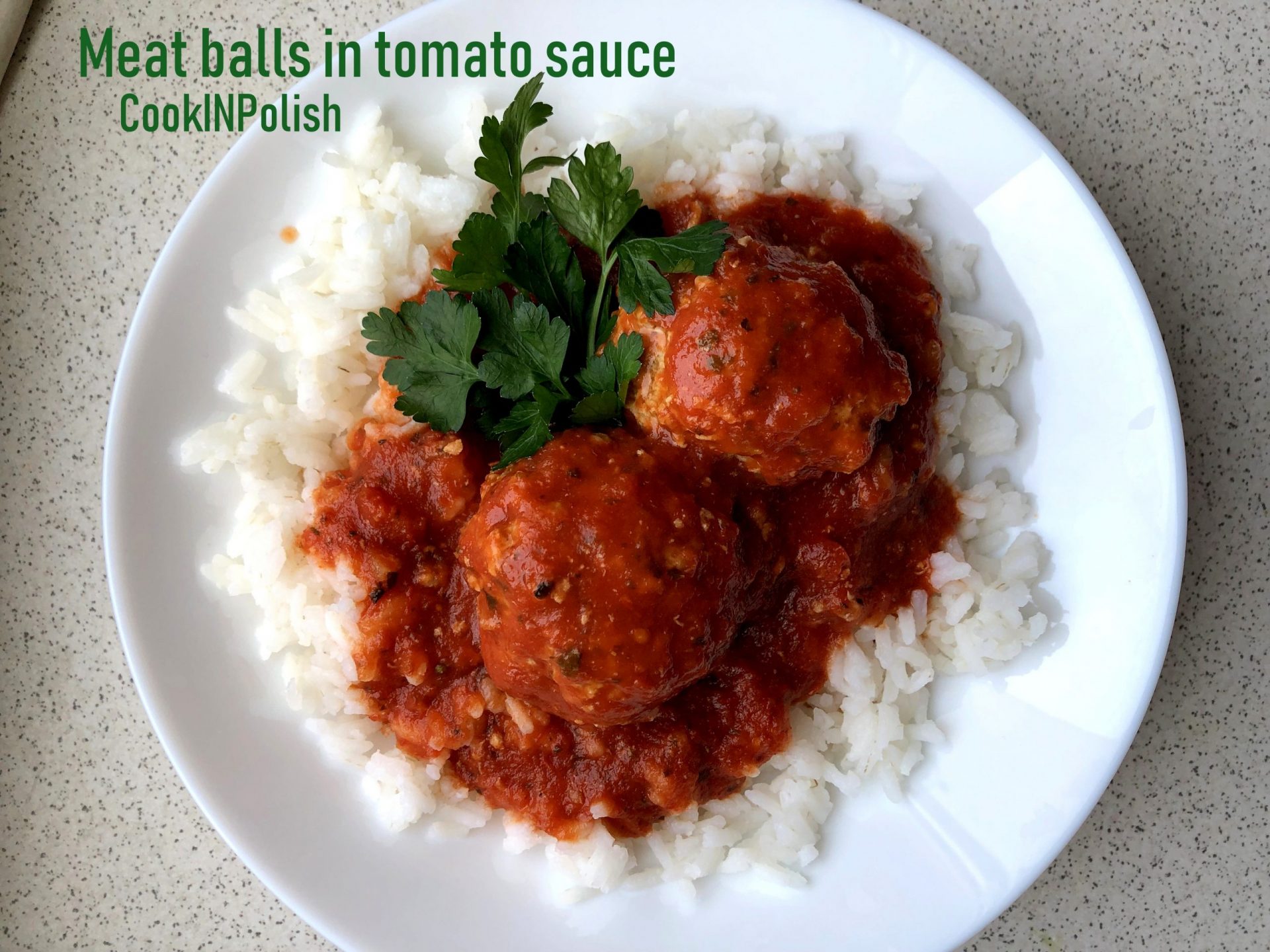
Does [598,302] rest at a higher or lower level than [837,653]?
higher

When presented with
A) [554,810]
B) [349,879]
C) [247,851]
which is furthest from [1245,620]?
[247,851]

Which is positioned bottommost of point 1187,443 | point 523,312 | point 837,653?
point 837,653

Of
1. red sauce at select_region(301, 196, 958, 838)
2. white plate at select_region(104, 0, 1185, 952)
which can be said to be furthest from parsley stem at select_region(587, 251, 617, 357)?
white plate at select_region(104, 0, 1185, 952)

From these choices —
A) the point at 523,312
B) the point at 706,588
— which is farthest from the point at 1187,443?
the point at 523,312

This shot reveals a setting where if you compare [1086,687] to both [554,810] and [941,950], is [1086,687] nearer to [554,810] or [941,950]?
[941,950]

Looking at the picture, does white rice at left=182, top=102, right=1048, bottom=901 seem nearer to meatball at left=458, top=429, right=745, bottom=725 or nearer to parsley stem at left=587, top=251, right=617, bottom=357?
parsley stem at left=587, top=251, right=617, bottom=357

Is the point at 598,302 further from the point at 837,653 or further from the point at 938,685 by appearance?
the point at 938,685

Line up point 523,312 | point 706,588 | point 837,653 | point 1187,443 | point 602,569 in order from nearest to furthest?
point 602,569, point 706,588, point 523,312, point 837,653, point 1187,443
